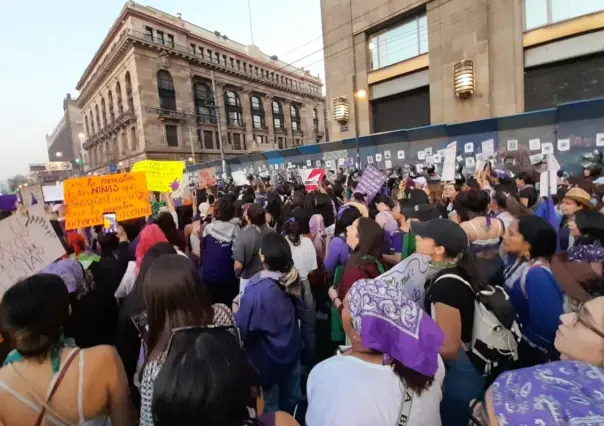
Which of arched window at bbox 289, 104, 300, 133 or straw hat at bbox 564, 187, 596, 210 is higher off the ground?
arched window at bbox 289, 104, 300, 133

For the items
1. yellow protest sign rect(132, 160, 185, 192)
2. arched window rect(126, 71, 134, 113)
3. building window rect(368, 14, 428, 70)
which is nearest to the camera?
yellow protest sign rect(132, 160, 185, 192)

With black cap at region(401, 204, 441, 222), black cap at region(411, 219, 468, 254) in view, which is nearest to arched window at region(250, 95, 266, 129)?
black cap at region(401, 204, 441, 222)

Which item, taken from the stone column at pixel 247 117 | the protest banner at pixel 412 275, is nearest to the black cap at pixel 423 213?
the protest banner at pixel 412 275

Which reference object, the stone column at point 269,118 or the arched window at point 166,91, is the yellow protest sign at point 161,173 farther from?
the stone column at point 269,118

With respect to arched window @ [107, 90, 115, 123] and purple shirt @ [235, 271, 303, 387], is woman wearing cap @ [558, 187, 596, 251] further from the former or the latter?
arched window @ [107, 90, 115, 123]

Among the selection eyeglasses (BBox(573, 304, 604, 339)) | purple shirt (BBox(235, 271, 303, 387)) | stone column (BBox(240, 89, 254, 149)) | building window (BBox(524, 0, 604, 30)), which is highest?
stone column (BBox(240, 89, 254, 149))

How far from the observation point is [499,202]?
430 centimetres

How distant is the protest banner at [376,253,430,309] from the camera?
2217mm

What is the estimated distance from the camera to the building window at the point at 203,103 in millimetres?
45844

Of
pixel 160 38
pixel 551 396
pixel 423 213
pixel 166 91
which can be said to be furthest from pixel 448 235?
pixel 160 38

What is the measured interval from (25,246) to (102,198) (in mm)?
1476

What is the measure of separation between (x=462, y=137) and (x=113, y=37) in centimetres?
4748

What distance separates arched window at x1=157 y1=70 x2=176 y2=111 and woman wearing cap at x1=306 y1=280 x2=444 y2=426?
45.0 m

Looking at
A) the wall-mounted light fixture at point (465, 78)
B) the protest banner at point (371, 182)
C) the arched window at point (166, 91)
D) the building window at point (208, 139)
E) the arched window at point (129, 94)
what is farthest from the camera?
the building window at point (208, 139)
